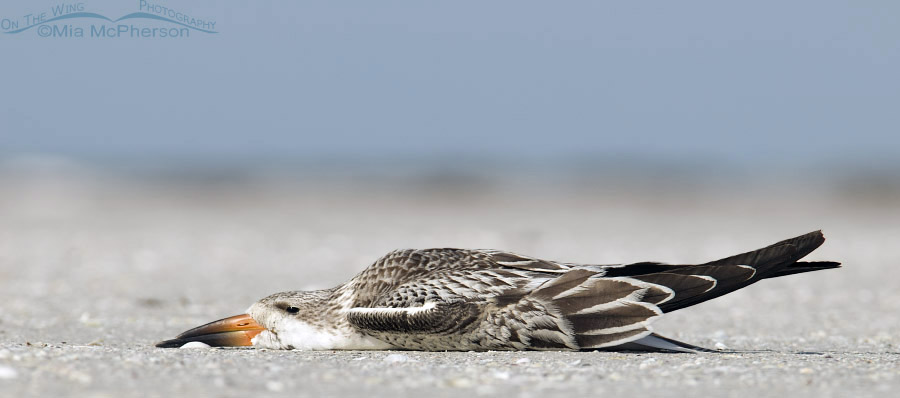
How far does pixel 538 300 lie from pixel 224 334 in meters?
2.22

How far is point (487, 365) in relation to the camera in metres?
6.30

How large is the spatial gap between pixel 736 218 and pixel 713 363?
2930 centimetres

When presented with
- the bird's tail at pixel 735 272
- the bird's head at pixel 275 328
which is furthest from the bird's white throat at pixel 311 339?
the bird's tail at pixel 735 272

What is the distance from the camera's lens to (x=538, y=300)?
277 inches

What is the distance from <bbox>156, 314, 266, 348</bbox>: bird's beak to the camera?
759 centimetres

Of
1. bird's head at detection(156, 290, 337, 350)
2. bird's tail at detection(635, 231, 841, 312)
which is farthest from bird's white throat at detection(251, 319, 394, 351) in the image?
bird's tail at detection(635, 231, 841, 312)

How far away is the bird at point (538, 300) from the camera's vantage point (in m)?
6.98

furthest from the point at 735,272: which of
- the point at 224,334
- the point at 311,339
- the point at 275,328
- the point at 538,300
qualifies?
the point at 224,334

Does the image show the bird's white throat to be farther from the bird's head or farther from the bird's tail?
the bird's tail

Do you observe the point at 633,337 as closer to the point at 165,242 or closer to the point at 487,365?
the point at 487,365

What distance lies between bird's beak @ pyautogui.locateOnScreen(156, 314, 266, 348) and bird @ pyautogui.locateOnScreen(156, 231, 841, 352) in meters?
0.62

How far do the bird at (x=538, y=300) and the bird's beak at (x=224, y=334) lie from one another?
0.62 metres

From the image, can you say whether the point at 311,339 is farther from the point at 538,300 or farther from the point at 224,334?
the point at 538,300

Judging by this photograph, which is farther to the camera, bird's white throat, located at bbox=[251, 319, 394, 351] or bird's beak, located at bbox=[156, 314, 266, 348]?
bird's beak, located at bbox=[156, 314, 266, 348]
